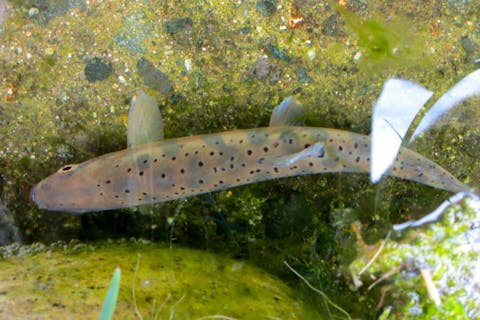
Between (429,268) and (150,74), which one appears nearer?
(429,268)

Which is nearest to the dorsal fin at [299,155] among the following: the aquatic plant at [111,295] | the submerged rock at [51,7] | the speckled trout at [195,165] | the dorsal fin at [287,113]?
the speckled trout at [195,165]

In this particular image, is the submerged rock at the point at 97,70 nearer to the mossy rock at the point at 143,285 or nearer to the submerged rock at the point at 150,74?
the submerged rock at the point at 150,74

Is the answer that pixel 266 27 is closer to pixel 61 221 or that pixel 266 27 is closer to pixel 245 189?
pixel 245 189

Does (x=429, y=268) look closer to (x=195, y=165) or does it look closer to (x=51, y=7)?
(x=195, y=165)

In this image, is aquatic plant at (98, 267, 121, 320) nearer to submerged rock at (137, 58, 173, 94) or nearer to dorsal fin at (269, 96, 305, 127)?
dorsal fin at (269, 96, 305, 127)

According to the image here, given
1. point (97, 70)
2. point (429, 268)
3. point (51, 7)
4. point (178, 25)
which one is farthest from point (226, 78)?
point (429, 268)

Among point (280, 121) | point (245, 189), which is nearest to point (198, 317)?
point (245, 189)

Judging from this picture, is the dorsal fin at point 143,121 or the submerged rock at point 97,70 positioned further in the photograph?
the submerged rock at point 97,70

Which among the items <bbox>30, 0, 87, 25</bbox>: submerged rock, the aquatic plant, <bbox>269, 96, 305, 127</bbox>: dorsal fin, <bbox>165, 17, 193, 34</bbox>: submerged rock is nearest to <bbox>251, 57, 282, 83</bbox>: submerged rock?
<bbox>269, 96, 305, 127</bbox>: dorsal fin
